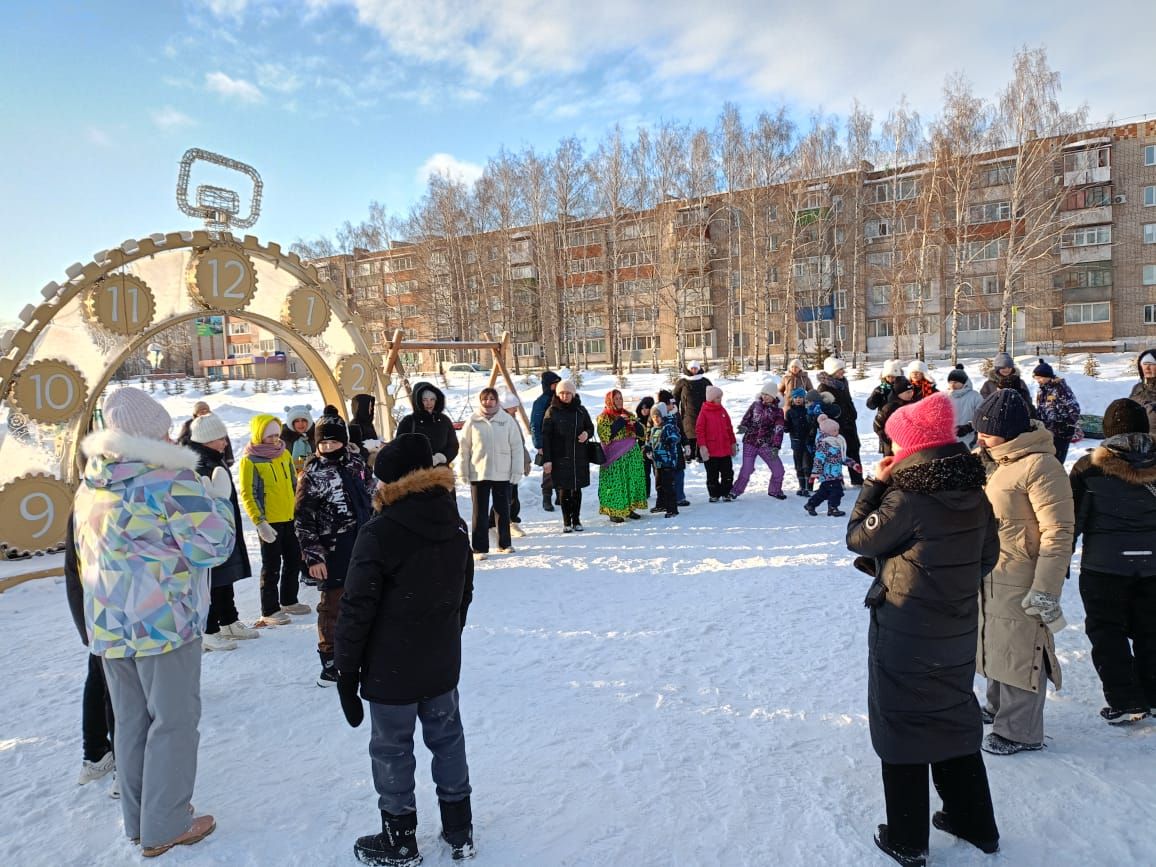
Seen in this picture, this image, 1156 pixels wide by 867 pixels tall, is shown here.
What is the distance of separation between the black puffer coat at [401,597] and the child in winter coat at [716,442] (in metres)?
7.55

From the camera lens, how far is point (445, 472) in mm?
2711

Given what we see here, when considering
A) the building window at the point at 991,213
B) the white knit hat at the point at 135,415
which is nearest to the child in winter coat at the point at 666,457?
the white knit hat at the point at 135,415

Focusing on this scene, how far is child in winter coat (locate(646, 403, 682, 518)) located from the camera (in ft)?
30.1

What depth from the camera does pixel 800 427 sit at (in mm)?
10062

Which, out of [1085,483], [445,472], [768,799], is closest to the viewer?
[445,472]

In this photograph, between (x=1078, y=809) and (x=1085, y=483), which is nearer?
(x=1078, y=809)

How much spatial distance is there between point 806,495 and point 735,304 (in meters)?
28.1

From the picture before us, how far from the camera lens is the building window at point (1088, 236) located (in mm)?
35844

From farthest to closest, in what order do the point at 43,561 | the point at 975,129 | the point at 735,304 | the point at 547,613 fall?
1. the point at 735,304
2. the point at 975,129
3. the point at 43,561
4. the point at 547,613

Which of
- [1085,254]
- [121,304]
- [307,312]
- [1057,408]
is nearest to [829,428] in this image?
[1057,408]

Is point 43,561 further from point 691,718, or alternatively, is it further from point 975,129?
point 975,129

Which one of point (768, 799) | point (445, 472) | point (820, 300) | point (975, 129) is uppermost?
point (975, 129)

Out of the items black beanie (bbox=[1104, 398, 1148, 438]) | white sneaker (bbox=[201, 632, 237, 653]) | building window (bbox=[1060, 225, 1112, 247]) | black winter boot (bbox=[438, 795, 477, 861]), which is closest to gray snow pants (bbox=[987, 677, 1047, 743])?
black beanie (bbox=[1104, 398, 1148, 438])

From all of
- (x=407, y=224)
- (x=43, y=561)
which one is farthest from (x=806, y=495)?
(x=407, y=224)
